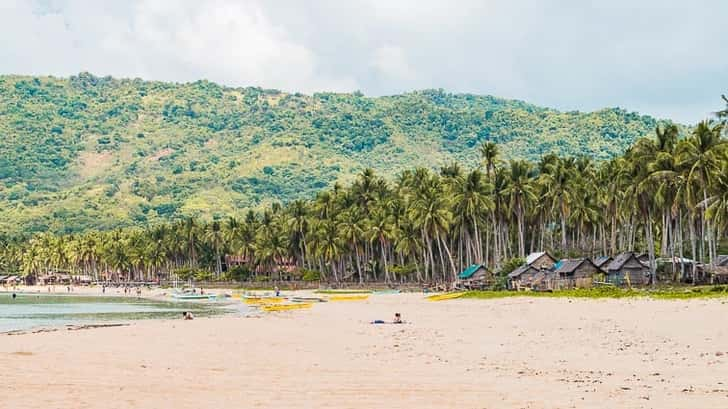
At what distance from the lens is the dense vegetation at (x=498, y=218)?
6812cm

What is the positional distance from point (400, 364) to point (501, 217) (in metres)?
80.0

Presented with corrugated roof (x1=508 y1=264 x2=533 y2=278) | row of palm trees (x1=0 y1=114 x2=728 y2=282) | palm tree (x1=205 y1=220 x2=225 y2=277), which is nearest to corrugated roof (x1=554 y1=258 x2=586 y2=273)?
corrugated roof (x1=508 y1=264 x2=533 y2=278)

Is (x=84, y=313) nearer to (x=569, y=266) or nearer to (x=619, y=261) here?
(x=569, y=266)

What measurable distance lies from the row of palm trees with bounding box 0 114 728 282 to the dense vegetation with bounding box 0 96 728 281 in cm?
17

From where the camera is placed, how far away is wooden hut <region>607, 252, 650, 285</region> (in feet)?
244

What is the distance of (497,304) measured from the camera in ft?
190

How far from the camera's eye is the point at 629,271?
74.8 meters

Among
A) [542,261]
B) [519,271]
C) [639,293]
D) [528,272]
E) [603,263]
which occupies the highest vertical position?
[542,261]

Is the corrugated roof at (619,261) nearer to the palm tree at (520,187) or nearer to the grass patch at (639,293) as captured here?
the grass patch at (639,293)

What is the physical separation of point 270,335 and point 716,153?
44579 millimetres

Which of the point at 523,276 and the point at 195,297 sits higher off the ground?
the point at 523,276

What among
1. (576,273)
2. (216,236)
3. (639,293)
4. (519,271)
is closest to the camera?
(639,293)

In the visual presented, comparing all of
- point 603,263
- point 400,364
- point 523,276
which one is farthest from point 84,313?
point 400,364

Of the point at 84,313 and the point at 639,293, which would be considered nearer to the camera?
the point at 639,293
